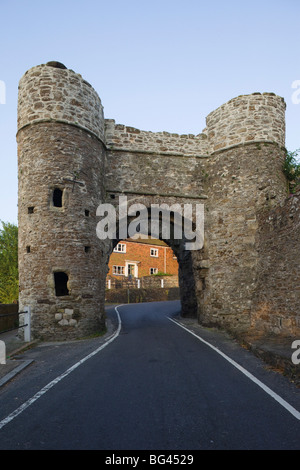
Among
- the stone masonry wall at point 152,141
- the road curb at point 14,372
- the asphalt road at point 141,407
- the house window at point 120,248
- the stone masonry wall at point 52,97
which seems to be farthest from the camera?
the house window at point 120,248

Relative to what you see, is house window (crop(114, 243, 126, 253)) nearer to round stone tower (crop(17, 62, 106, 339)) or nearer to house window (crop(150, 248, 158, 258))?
house window (crop(150, 248, 158, 258))

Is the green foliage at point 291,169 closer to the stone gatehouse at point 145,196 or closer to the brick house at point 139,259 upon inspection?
the stone gatehouse at point 145,196

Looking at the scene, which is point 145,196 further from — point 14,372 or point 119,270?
point 119,270

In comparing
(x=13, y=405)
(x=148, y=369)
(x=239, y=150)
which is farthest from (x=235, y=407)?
(x=239, y=150)

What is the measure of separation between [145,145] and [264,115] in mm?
5597

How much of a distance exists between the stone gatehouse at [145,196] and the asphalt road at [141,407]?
439cm

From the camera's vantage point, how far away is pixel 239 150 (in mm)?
15133

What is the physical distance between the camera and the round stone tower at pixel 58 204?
495 inches

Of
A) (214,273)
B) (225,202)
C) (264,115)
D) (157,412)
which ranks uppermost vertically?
(264,115)

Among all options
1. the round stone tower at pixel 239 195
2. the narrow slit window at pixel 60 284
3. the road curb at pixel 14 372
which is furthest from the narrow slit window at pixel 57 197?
the road curb at pixel 14 372

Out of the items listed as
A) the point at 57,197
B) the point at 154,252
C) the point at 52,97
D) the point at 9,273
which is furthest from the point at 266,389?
the point at 154,252

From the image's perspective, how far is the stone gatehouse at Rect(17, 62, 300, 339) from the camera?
12.4 m
